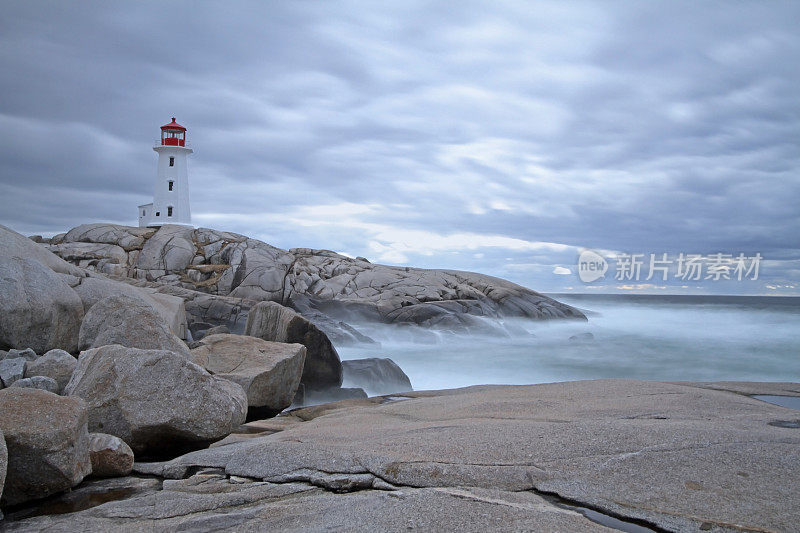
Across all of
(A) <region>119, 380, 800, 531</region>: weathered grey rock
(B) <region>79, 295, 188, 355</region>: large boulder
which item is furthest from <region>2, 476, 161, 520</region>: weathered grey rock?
(B) <region>79, 295, 188, 355</region>: large boulder

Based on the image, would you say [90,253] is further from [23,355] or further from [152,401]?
[152,401]

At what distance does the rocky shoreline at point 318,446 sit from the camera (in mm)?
3469

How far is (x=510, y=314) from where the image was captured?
3078 cm

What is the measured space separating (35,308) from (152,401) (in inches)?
190

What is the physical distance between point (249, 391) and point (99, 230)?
2613cm

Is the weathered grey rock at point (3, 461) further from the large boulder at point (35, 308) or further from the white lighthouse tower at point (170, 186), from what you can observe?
the white lighthouse tower at point (170, 186)

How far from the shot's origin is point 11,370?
6.65 meters

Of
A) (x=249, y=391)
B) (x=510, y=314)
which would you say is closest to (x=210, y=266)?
(x=510, y=314)

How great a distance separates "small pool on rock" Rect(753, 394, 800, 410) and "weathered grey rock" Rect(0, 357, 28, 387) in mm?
9135

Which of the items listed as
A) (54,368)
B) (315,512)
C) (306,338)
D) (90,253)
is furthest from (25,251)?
(90,253)

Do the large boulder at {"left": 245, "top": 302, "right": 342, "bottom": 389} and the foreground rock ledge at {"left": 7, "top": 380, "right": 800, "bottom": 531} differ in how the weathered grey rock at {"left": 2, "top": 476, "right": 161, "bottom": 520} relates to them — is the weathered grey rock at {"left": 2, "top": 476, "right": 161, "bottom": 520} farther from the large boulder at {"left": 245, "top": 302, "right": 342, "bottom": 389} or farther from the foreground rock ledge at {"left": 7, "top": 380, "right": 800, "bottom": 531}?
the large boulder at {"left": 245, "top": 302, "right": 342, "bottom": 389}

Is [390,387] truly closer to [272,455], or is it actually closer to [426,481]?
[272,455]

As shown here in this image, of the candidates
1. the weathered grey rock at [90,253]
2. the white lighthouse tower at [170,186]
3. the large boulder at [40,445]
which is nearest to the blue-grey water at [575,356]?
the large boulder at [40,445]

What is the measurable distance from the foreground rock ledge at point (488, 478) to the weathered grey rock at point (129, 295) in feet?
18.9
